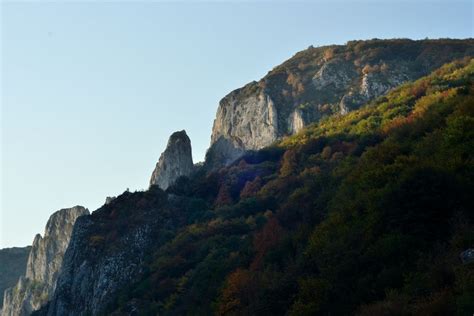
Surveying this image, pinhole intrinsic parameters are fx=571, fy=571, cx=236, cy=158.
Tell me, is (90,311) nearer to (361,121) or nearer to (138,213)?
(138,213)

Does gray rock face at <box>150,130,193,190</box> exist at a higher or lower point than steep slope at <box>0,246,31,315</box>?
higher

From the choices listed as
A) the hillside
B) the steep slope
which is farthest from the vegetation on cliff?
the steep slope

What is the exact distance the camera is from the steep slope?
181137 mm

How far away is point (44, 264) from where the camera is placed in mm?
138750

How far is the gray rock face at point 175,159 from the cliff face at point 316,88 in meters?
5.60

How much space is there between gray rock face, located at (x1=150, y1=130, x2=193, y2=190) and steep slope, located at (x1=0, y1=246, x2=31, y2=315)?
102445mm

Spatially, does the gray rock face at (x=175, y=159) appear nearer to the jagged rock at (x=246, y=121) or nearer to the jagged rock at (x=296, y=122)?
the jagged rock at (x=246, y=121)

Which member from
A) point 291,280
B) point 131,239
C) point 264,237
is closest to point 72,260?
point 131,239

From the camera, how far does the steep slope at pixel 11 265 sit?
18114 centimetres

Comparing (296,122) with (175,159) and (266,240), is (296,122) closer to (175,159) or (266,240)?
(175,159)

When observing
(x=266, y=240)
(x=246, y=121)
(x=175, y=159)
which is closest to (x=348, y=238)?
(x=266, y=240)

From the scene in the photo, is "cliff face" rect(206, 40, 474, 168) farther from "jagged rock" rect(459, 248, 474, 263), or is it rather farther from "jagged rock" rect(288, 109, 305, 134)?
"jagged rock" rect(459, 248, 474, 263)

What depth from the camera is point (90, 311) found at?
55.0 m

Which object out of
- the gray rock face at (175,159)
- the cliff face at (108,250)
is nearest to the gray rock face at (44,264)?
the gray rock face at (175,159)
